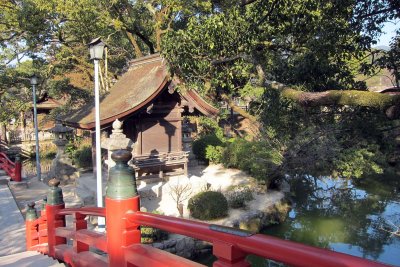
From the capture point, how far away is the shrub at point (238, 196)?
12.3 m

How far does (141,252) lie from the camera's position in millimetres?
2561

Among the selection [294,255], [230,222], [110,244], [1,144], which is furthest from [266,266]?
[1,144]

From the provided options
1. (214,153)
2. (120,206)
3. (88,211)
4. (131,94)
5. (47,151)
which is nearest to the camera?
(120,206)

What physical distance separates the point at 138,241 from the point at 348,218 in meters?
12.8

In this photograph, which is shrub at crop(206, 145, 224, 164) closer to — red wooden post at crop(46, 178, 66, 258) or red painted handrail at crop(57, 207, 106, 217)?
red wooden post at crop(46, 178, 66, 258)

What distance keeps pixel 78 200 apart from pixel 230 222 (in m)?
5.97

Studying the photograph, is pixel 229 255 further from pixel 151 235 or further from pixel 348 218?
pixel 348 218

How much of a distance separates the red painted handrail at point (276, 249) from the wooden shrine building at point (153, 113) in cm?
1015

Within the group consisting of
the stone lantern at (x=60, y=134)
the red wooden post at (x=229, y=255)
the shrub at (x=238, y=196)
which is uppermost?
the stone lantern at (x=60, y=134)

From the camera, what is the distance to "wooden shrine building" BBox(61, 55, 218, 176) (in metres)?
12.4

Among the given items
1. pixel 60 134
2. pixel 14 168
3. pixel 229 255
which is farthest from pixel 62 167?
pixel 229 255

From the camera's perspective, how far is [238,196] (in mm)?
12641

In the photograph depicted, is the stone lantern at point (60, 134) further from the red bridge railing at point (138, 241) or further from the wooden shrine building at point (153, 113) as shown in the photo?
the red bridge railing at point (138, 241)

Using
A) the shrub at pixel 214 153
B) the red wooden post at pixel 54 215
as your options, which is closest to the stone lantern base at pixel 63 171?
the shrub at pixel 214 153
